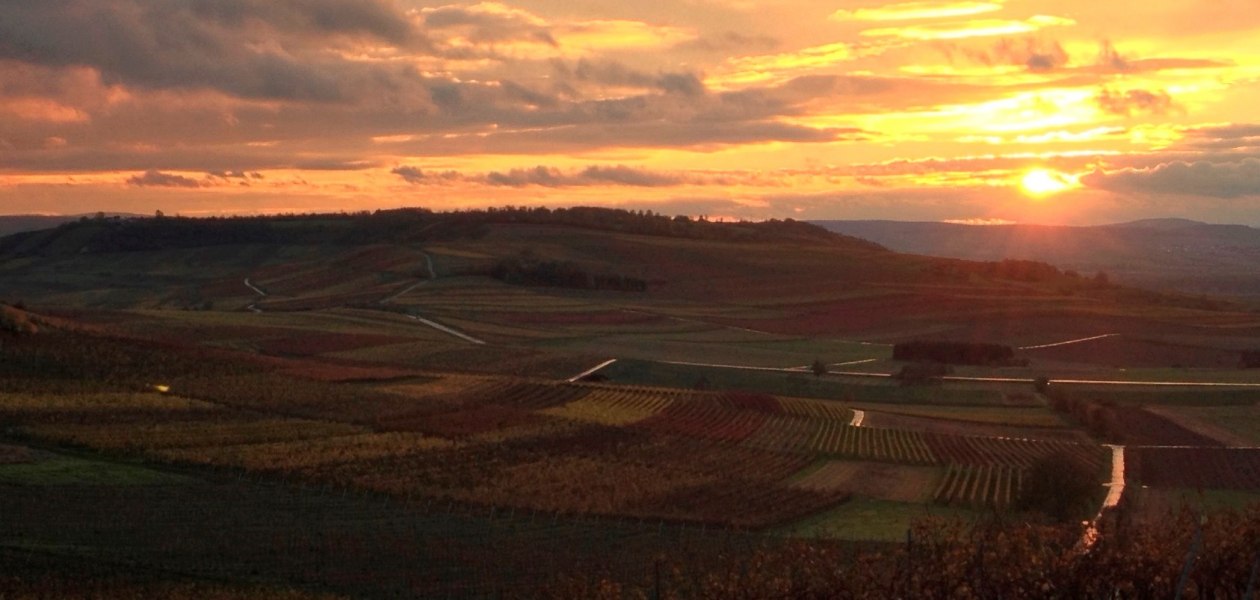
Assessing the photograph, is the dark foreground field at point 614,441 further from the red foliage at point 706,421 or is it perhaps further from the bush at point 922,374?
the bush at point 922,374

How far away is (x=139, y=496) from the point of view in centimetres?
2980

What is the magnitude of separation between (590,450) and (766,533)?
11209 mm

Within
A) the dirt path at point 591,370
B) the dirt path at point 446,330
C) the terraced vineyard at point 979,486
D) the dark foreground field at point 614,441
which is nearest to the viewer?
the dark foreground field at point 614,441

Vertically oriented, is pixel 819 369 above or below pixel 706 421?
above

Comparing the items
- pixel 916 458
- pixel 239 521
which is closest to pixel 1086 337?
pixel 916 458

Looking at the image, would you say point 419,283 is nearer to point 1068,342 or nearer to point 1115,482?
point 1068,342

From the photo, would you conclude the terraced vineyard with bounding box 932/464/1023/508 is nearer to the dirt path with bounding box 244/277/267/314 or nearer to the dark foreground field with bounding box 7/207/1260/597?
the dark foreground field with bounding box 7/207/1260/597

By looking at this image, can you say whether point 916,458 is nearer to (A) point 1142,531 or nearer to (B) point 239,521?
(B) point 239,521

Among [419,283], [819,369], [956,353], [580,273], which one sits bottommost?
[819,369]

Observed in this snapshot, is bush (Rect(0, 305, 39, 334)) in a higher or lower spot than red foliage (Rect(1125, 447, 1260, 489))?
higher

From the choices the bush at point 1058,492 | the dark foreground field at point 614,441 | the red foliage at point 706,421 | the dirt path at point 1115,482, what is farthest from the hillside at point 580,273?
the bush at point 1058,492

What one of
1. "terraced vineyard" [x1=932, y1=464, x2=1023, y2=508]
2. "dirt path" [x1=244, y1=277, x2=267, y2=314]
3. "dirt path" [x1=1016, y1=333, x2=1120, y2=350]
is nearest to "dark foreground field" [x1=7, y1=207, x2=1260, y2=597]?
"terraced vineyard" [x1=932, y1=464, x2=1023, y2=508]

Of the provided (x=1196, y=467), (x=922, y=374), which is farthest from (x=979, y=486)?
(x=922, y=374)

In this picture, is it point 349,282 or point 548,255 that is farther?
point 548,255
